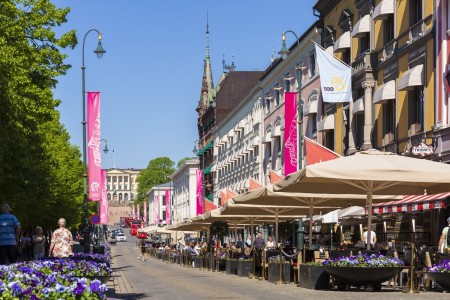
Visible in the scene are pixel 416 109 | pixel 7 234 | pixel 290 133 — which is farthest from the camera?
pixel 290 133

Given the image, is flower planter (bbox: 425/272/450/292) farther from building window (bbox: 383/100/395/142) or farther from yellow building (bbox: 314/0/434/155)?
building window (bbox: 383/100/395/142)

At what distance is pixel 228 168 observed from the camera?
303 feet

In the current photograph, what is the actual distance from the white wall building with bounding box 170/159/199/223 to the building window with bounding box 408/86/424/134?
296 ft

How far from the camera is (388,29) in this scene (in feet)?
129

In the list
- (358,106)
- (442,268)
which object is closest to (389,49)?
(358,106)

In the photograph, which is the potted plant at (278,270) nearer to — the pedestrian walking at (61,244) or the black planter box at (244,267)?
the black planter box at (244,267)

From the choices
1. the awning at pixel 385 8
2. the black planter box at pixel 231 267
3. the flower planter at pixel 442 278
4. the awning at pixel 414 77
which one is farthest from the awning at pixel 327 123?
the flower planter at pixel 442 278

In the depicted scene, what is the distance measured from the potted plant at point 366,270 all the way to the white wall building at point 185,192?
10575 cm

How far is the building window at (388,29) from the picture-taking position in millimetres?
38812

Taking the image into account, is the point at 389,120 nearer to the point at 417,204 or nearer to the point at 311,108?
the point at 417,204

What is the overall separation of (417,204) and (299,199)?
6.09m

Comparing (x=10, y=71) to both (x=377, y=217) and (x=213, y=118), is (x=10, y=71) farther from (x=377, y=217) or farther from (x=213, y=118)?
(x=213, y=118)

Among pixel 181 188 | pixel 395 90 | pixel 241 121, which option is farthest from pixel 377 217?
pixel 181 188

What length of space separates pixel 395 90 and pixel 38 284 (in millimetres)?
28662
